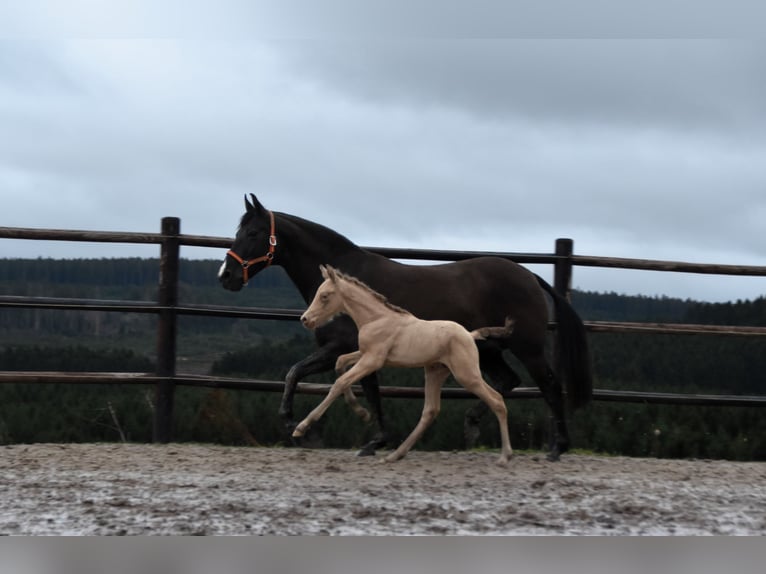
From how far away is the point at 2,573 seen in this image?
137 inches

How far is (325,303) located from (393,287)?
25.5 inches

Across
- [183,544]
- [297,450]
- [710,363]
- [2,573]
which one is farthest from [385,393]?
[710,363]

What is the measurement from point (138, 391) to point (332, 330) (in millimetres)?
3823

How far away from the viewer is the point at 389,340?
5461 millimetres

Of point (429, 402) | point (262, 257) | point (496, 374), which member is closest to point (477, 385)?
point (429, 402)

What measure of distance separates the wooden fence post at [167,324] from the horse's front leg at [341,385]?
1.81 meters

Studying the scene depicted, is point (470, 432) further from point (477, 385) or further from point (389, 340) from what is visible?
point (389, 340)

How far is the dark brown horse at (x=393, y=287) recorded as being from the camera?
5.86 m

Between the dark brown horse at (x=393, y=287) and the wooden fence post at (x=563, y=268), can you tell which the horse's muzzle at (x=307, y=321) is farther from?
→ the wooden fence post at (x=563, y=268)

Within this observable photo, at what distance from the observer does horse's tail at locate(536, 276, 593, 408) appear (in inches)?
252

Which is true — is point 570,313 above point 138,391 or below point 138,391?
above

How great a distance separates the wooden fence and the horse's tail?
36 centimetres

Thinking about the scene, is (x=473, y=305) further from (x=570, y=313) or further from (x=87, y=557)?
(x=87, y=557)

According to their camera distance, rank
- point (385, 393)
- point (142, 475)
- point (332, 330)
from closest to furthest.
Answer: point (142, 475)
point (332, 330)
point (385, 393)
